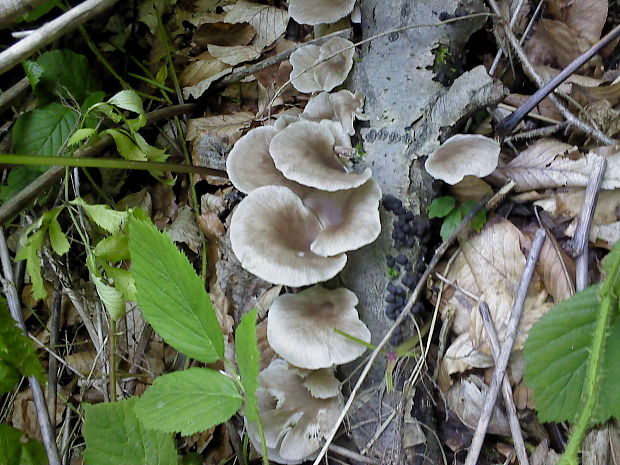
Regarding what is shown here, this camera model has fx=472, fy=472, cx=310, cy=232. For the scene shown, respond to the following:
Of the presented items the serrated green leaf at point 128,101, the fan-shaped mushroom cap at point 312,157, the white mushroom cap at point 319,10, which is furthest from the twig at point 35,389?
the white mushroom cap at point 319,10

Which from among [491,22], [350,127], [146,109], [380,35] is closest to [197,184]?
[146,109]

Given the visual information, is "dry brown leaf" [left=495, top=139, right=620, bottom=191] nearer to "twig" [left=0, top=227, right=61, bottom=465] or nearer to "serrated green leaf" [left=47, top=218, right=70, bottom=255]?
"serrated green leaf" [left=47, top=218, right=70, bottom=255]

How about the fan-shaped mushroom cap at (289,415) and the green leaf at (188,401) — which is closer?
the green leaf at (188,401)

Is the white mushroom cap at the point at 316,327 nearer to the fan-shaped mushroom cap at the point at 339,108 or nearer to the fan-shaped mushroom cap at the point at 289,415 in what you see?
the fan-shaped mushroom cap at the point at 289,415

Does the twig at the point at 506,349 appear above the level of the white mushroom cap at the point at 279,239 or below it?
below

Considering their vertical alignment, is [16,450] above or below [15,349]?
below

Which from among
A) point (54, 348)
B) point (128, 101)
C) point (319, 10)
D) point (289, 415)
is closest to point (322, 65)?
point (319, 10)

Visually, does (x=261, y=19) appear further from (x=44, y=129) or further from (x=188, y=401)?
(x=188, y=401)
